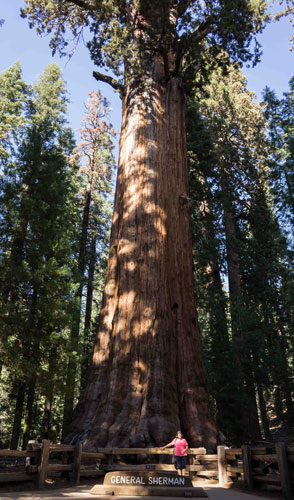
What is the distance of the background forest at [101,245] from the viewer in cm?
1402

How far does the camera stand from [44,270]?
46.2 ft

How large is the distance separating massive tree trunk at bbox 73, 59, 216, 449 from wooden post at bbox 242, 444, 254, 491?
33.9 inches

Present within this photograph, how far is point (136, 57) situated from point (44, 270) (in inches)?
308


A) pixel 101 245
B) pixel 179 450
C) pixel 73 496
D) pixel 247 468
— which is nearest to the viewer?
pixel 73 496

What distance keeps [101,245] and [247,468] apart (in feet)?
60.5

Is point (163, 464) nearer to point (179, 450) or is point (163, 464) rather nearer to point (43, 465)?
point (179, 450)

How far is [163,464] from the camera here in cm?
687

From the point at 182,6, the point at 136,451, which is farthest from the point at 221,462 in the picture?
the point at 182,6

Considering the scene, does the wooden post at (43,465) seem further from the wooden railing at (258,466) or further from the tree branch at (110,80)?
the tree branch at (110,80)

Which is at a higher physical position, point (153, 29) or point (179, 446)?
point (153, 29)

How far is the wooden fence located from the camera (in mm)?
6285

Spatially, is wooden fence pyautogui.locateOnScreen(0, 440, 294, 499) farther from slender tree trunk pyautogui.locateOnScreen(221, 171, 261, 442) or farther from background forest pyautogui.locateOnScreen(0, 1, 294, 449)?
slender tree trunk pyautogui.locateOnScreen(221, 171, 261, 442)

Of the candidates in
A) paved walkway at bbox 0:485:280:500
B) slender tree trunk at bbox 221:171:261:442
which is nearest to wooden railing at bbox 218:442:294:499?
paved walkway at bbox 0:485:280:500

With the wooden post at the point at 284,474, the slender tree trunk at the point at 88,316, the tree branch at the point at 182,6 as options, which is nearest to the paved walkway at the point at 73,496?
the wooden post at the point at 284,474
